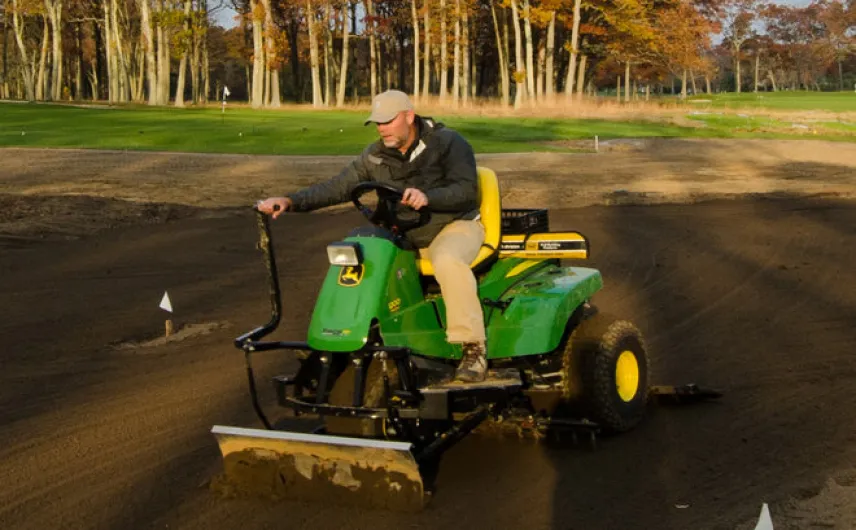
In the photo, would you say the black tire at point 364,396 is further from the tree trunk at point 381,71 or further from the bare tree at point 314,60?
the tree trunk at point 381,71

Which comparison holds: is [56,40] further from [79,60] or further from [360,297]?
[360,297]

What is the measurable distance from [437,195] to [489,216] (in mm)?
589

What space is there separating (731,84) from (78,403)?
145 m

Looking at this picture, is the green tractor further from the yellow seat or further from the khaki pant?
the khaki pant

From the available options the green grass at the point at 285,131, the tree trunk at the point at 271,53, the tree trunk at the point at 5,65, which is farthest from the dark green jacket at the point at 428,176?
the tree trunk at the point at 5,65

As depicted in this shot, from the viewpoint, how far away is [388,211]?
6.33m

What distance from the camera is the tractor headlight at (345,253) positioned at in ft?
19.2

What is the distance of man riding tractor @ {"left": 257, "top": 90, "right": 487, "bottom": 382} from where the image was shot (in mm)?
6238

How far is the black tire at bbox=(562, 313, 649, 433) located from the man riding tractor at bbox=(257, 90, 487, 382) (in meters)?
0.75

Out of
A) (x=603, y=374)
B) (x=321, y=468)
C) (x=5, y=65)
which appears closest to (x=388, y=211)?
(x=321, y=468)

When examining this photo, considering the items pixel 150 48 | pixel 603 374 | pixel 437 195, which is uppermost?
pixel 150 48

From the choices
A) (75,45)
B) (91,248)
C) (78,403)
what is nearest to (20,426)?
(78,403)

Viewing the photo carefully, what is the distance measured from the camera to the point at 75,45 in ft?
284

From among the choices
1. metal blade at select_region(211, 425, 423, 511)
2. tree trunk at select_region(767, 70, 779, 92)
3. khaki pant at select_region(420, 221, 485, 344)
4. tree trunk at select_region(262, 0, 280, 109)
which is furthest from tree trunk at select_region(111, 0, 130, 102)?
tree trunk at select_region(767, 70, 779, 92)
